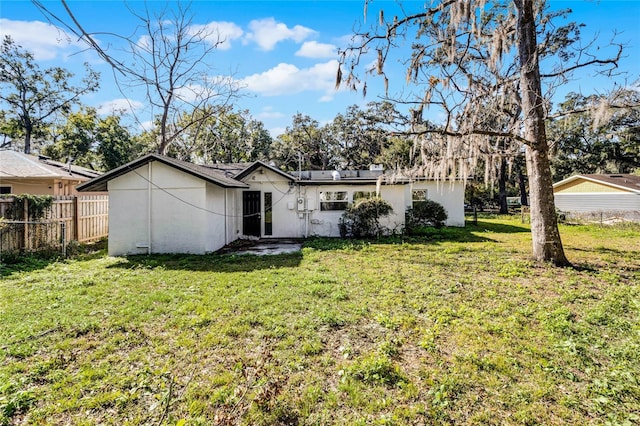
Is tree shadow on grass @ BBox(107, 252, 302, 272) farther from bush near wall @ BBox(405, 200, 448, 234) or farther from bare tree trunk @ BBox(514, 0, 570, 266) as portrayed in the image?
bush near wall @ BBox(405, 200, 448, 234)

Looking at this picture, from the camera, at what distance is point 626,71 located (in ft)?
19.4

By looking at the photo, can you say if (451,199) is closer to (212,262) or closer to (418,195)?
(418,195)

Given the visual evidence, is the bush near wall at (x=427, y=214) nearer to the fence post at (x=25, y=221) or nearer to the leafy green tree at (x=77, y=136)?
the fence post at (x=25, y=221)

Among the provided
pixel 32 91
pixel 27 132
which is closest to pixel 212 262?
pixel 27 132

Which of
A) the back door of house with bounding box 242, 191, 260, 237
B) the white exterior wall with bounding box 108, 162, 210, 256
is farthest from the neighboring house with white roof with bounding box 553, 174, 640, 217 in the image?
the white exterior wall with bounding box 108, 162, 210, 256

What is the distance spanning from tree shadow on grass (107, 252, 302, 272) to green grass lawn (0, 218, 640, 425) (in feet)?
2.12

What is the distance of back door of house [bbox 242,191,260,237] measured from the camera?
12.6m

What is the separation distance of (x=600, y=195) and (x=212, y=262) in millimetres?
21965

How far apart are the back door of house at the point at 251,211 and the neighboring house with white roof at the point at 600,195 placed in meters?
18.0

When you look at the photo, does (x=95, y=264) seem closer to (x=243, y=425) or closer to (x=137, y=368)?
(x=137, y=368)

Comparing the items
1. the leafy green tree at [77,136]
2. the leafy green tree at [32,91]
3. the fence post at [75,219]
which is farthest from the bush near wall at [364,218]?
the leafy green tree at [32,91]

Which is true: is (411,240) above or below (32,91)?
below

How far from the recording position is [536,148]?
6.75m

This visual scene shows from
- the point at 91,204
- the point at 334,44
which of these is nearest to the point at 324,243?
the point at 334,44
